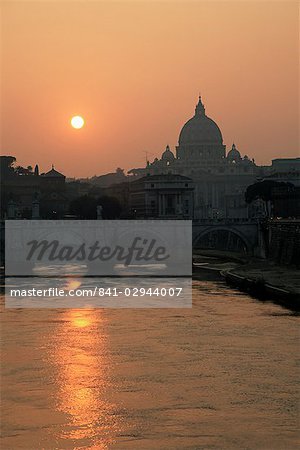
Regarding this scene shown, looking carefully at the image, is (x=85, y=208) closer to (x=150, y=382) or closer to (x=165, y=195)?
(x=165, y=195)

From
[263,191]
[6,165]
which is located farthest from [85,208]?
[6,165]

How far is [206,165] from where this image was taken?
190250 millimetres

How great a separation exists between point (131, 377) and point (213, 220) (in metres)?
63.2

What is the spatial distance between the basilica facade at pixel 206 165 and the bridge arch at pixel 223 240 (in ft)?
207

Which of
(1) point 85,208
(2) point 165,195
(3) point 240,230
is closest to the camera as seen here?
(3) point 240,230

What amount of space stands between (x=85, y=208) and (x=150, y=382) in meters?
88.9

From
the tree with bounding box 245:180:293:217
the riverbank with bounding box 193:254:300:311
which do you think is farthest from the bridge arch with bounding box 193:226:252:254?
the riverbank with bounding box 193:254:300:311

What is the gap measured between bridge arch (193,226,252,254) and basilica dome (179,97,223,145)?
273 ft

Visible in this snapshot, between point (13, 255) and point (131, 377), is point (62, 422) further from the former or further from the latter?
point (13, 255)

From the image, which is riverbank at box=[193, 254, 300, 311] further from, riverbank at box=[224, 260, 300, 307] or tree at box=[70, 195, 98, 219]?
tree at box=[70, 195, 98, 219]

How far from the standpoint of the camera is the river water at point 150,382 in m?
22.0

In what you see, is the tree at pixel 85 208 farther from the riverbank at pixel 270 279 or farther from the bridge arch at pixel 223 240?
the riverbank at pixel 270 279

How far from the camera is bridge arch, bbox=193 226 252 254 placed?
292 ft

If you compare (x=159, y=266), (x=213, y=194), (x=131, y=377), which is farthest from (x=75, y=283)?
(x=213, y=194)
